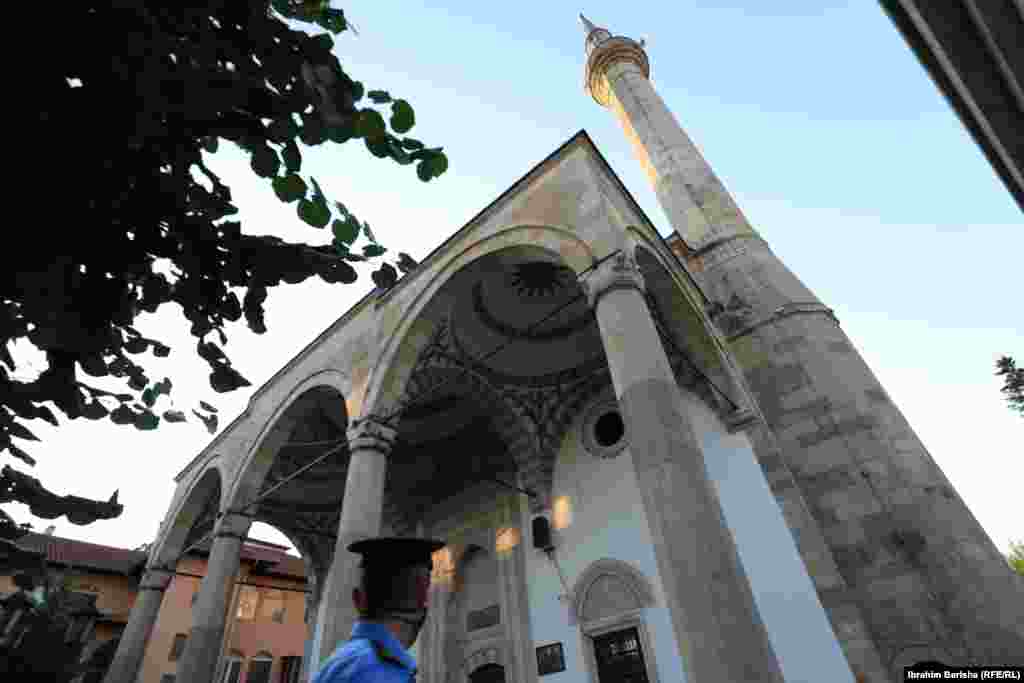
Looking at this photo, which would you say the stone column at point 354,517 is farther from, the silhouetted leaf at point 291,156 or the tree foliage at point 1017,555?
the tree foliage at point 1017,555

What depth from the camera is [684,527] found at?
384cm

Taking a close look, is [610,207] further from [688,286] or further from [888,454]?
[888,454]

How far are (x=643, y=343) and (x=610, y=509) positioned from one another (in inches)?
217

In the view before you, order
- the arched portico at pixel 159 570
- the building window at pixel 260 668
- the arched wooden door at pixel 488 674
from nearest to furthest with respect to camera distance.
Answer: the arched wooden door at pixel 488 674 → the arched portico at pixel 159 570 → the building window at pixel 260 668

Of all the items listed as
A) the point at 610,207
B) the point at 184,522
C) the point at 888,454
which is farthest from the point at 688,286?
the point at 184,522

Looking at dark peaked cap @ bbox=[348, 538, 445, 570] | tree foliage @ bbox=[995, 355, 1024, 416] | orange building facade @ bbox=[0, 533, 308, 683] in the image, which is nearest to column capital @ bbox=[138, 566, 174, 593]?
orange building facade @ bbox=[0, 533, 308, 683]

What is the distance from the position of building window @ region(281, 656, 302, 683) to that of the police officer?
781 inches

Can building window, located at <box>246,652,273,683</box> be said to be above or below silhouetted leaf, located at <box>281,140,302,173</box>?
above

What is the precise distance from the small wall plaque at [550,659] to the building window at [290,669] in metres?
12.4

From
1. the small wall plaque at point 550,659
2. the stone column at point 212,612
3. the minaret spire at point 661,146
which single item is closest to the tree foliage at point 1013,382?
the minaret spire at point 661,146

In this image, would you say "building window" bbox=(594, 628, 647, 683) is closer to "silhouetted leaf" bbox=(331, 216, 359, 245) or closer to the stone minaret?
the stone minaret

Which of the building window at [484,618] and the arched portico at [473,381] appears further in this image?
the building window at [484,618]

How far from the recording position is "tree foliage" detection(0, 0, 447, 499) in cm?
135

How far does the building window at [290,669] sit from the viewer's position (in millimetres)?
17094
